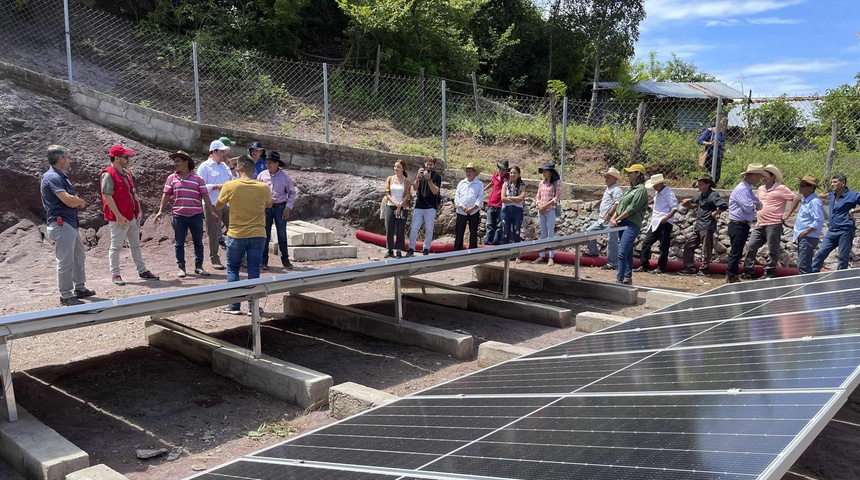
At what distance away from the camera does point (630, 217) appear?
9.39 m

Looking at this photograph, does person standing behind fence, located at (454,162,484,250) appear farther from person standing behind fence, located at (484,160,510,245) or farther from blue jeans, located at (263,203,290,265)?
blue jeans, located at (263,203,290,265)

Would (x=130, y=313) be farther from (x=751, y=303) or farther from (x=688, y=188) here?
(x=688, y=188)

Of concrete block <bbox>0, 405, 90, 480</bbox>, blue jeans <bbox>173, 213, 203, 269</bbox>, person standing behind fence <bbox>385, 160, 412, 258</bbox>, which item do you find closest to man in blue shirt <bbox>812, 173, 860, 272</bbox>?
person standing behind fence <bbox>385, 160, 412, 258</bbox>

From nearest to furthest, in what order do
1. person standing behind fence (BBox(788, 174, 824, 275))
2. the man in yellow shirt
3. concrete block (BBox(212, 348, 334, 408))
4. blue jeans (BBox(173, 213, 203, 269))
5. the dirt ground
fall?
1. the dirt ground
2. concrete block (BBox(212, 348, 334, 408))
3. the man in yellow shirt
4. blue jeans (BBox(173, 213, 203, 269))
5. person standing behind fence (BBox(788, 174, 824, 275))

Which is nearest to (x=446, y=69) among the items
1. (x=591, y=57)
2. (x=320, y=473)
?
(x=591, y=57)

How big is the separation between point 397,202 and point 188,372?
579cm

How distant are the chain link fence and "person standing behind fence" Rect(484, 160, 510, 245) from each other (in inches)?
114

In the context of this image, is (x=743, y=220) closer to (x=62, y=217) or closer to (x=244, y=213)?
(x=244, y=213)

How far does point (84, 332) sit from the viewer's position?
6809mm

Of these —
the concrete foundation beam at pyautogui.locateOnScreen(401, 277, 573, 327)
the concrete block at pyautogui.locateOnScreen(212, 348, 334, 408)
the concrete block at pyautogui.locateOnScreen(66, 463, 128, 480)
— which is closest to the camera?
the concrete block at pyautogui.locateOnScreen(66, 463, 128, 480)

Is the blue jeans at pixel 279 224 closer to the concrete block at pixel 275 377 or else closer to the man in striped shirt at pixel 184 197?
the man in striped shirt at pixel 184 197

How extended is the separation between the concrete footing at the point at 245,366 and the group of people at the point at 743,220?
585 cm

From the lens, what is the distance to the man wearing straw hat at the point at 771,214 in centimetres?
975

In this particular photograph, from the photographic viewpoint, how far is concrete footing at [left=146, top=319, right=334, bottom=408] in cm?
512
